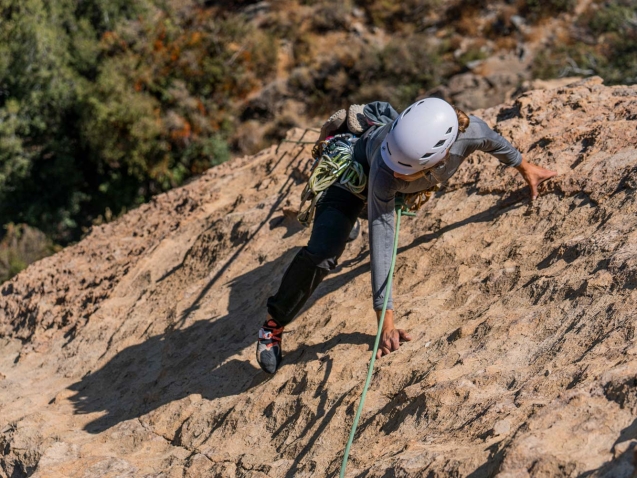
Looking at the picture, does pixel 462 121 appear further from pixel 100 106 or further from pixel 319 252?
pixel 100 106

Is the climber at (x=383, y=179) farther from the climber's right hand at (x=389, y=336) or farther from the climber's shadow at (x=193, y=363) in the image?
the climber's shadow at (x=193, y=363)

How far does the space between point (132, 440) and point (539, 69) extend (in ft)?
44.7

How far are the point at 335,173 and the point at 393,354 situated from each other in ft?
3.91

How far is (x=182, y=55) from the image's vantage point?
17141 millimetres

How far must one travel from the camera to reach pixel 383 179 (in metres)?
4.18

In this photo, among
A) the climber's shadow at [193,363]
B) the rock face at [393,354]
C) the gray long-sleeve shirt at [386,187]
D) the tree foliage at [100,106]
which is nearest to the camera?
the rock face at [393,354]

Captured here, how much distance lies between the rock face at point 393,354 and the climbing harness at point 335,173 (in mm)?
781

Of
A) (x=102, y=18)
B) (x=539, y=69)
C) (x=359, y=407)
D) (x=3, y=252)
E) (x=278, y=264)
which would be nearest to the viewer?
(x=359, y=407)

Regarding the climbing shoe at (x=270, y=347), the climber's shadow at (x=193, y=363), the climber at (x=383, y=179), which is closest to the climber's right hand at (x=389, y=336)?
the climber at (x=383, y=179)

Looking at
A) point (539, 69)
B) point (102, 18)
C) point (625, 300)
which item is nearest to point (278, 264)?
point (625, 300)

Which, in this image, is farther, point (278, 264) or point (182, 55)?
point (182, 55)

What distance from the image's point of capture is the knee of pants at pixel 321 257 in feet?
14.9

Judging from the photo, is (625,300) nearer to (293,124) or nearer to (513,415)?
(513,415)

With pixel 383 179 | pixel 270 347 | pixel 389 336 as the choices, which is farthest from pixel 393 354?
pixel 383 179
